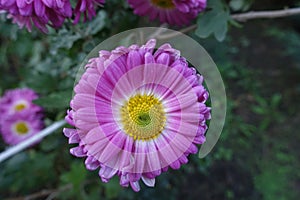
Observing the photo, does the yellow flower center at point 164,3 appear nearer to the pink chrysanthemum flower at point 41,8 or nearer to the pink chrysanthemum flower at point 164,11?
the pink chrysanthemum flower at point 164,11

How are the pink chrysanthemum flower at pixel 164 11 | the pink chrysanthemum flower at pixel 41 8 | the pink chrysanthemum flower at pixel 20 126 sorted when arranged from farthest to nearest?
1. the pink chrysanthemum flower at pixel 20 126
2. the pink chrysanthemum flower at pixel 164 11
3. the pink chrysanthemum flower at pixel 41 8

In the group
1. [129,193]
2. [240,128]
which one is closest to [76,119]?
[129,193]

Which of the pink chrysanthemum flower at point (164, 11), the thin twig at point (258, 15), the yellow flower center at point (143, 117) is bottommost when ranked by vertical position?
the thin twig at point (258, 15)

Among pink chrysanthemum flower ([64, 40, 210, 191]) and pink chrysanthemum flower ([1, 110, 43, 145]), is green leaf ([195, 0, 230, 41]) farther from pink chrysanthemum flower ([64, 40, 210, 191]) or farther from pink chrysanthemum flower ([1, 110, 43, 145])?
pink chrysanthemum flower ([1, 110, 43, 145])

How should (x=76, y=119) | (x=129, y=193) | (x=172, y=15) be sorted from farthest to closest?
1. (x=129, y=193)
2. (x=172, y=15)
3. (x=76, y=119)

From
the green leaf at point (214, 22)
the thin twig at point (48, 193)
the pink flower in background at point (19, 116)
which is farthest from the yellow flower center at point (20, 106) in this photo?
the green leaf at point (214, 22)

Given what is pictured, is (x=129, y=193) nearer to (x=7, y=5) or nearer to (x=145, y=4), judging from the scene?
(x=145, y=4)

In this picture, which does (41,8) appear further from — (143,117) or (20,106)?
(20,106)
